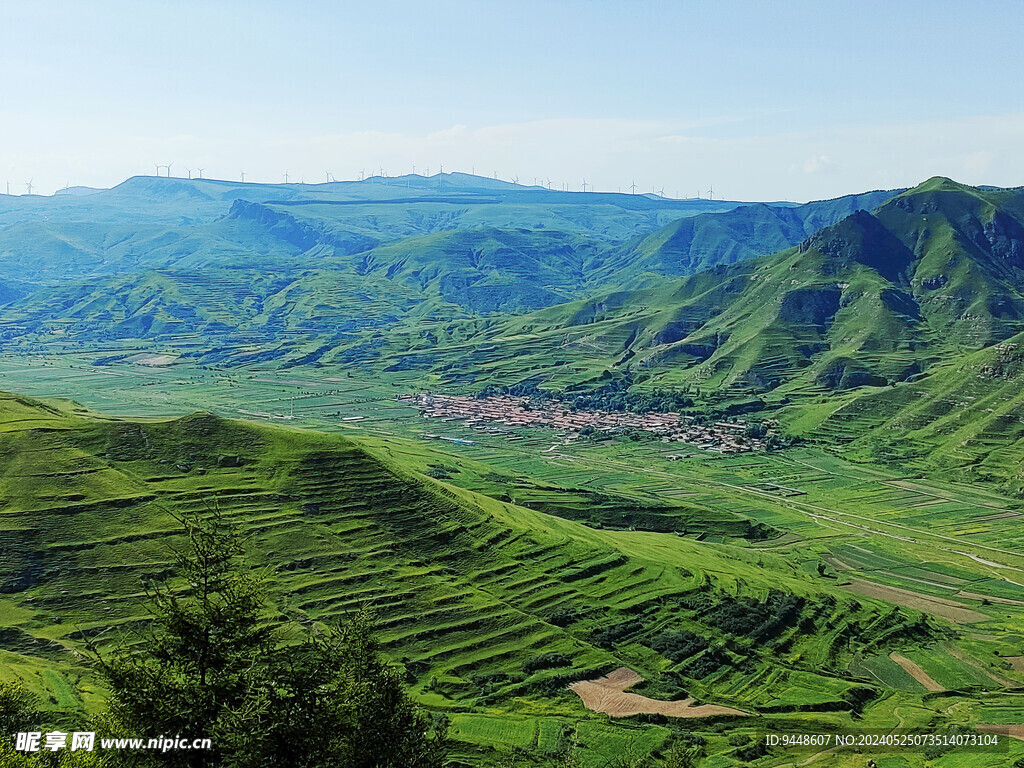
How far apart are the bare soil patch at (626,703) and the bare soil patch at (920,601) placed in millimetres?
77608

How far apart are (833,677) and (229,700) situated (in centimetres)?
12936

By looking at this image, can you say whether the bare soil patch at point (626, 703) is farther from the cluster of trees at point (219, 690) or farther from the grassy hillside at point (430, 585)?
the cluster of trees at point (219, 690)

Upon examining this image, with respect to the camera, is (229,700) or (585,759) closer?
(229,700)

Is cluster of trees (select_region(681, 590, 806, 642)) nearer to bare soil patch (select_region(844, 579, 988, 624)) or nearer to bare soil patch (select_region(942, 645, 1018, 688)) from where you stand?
bare soil patch (select_region(942, 645, 1018, 688))

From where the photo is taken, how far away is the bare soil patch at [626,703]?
125625 mm

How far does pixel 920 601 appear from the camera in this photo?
616 ft

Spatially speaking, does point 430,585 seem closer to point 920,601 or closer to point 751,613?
point 751,613

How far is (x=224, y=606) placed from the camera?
40875mm

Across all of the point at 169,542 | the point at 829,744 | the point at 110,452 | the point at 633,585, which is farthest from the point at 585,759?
the point at 110,452

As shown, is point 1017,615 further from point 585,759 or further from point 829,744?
point 585,759

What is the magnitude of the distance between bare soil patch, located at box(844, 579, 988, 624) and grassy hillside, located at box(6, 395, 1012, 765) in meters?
7.69

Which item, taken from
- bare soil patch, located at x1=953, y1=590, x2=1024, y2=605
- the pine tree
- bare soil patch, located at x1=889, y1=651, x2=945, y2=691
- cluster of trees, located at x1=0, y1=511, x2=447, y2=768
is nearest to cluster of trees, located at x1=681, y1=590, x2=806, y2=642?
bare soil patch, located at x1=889, y1=651, x2=945, y2=691

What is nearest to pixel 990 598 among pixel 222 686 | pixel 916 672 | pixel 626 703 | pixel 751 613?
pixel 916 672

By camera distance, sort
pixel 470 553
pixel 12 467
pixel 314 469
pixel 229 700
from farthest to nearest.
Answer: pixel 314 469
pixel 470 553
pixel 12 467
pixel 229 700
